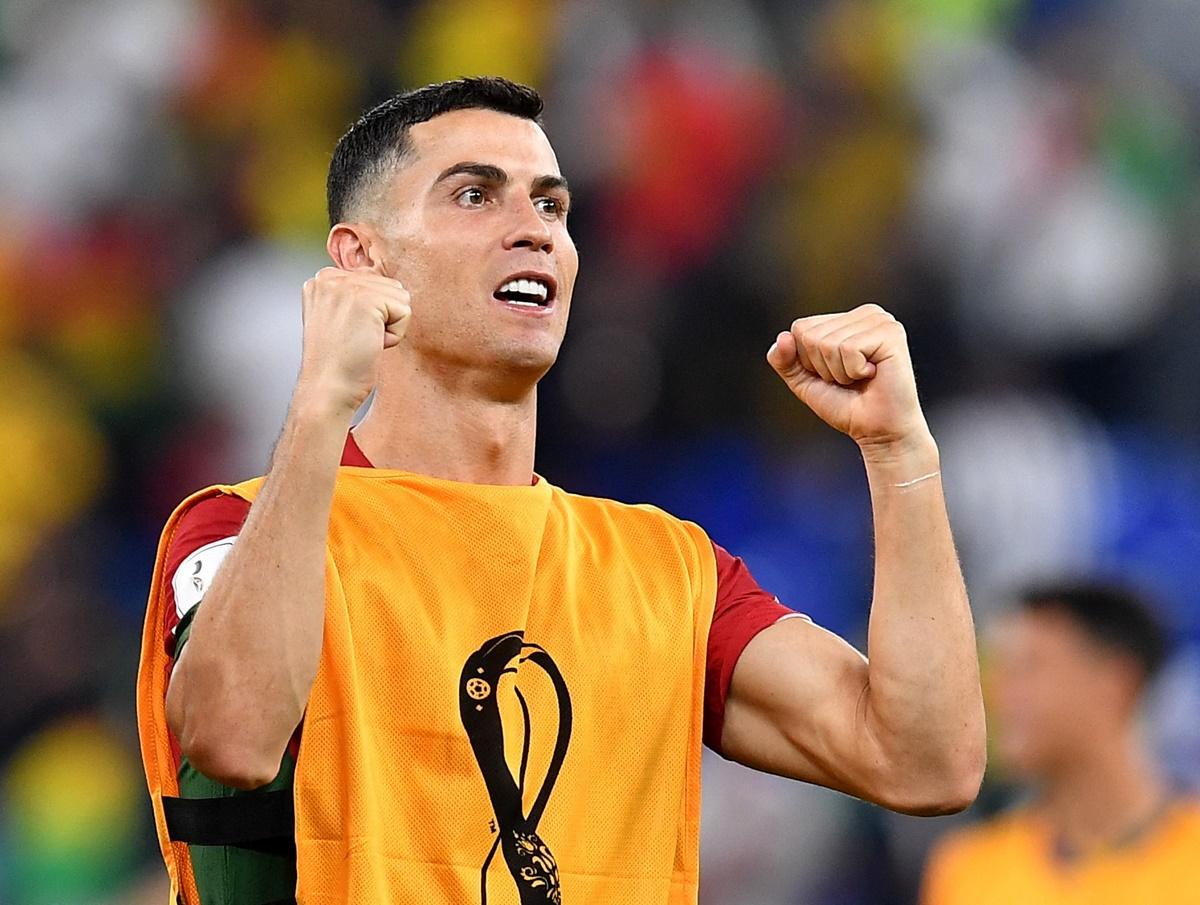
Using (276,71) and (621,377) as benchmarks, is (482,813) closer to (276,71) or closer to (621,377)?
(621,377)

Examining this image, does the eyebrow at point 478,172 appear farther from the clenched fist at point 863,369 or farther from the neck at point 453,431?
the clenched fist at point 863,369

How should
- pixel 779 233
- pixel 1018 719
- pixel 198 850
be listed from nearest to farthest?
pixel 198 850 → pixel 1018 719 → pixel 779 233

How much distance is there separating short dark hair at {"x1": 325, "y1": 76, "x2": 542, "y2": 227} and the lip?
33 cm

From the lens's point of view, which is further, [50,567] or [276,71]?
[276,71]

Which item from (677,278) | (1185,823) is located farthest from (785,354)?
(677,278)

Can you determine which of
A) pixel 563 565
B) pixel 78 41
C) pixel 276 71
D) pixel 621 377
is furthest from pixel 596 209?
pixel 563 565

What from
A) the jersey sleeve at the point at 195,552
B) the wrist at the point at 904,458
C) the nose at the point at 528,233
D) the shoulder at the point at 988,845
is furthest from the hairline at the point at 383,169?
the shoulder at the point at 988,845

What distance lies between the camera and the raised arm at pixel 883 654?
268 centimetres

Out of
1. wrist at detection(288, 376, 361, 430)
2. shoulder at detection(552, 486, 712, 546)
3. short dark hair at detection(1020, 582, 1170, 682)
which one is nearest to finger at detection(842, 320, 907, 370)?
shoulder at detection(552, 486, 712, 546)

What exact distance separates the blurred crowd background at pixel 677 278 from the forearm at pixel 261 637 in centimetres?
375

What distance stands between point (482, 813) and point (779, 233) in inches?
180

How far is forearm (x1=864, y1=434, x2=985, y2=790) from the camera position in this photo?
267cm

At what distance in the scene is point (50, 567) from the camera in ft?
20.8

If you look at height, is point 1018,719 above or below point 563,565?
below
